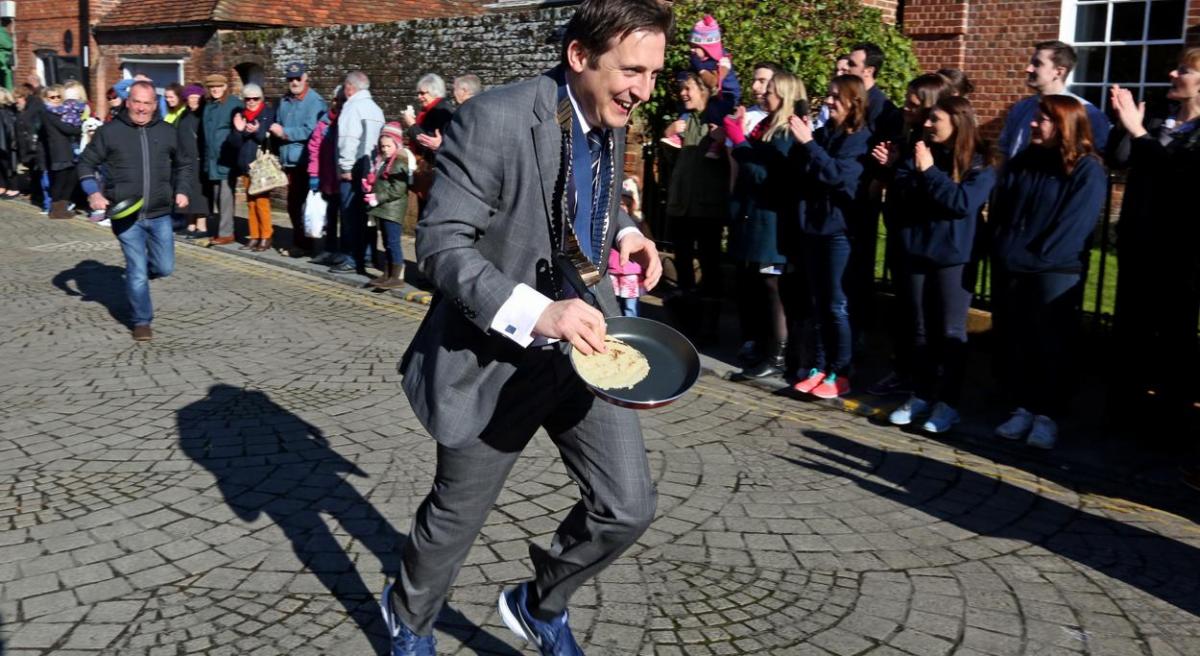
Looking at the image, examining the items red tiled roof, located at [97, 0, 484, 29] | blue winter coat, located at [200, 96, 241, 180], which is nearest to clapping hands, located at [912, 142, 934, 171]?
blue winter coat, located at [200, 96, 241, 180]

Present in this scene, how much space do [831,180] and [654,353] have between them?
4.38m

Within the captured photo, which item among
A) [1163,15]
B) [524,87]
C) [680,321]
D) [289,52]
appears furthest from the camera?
[289,52]

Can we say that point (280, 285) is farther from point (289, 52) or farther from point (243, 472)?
point (289, 52)

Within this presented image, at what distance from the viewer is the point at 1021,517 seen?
5.43 meters

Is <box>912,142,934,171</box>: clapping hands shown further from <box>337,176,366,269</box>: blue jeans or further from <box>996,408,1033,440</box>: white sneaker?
<box>337,176,366,269</box>: blue jeans

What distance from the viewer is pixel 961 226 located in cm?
691

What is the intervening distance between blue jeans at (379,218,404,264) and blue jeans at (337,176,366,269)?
0.73 m

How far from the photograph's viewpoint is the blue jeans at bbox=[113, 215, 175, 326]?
8.93 m

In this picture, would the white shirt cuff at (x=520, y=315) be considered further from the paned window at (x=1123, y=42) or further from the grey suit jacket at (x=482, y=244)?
the paned window at (x=1123, y=42)

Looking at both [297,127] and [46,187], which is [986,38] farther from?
[46,187]

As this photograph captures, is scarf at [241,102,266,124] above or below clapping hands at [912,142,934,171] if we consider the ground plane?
above

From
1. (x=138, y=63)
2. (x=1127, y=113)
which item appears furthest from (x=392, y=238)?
(x=138, y=63)

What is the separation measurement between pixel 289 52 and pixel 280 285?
7.77m

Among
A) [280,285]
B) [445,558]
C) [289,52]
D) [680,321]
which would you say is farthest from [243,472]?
[289,52]
